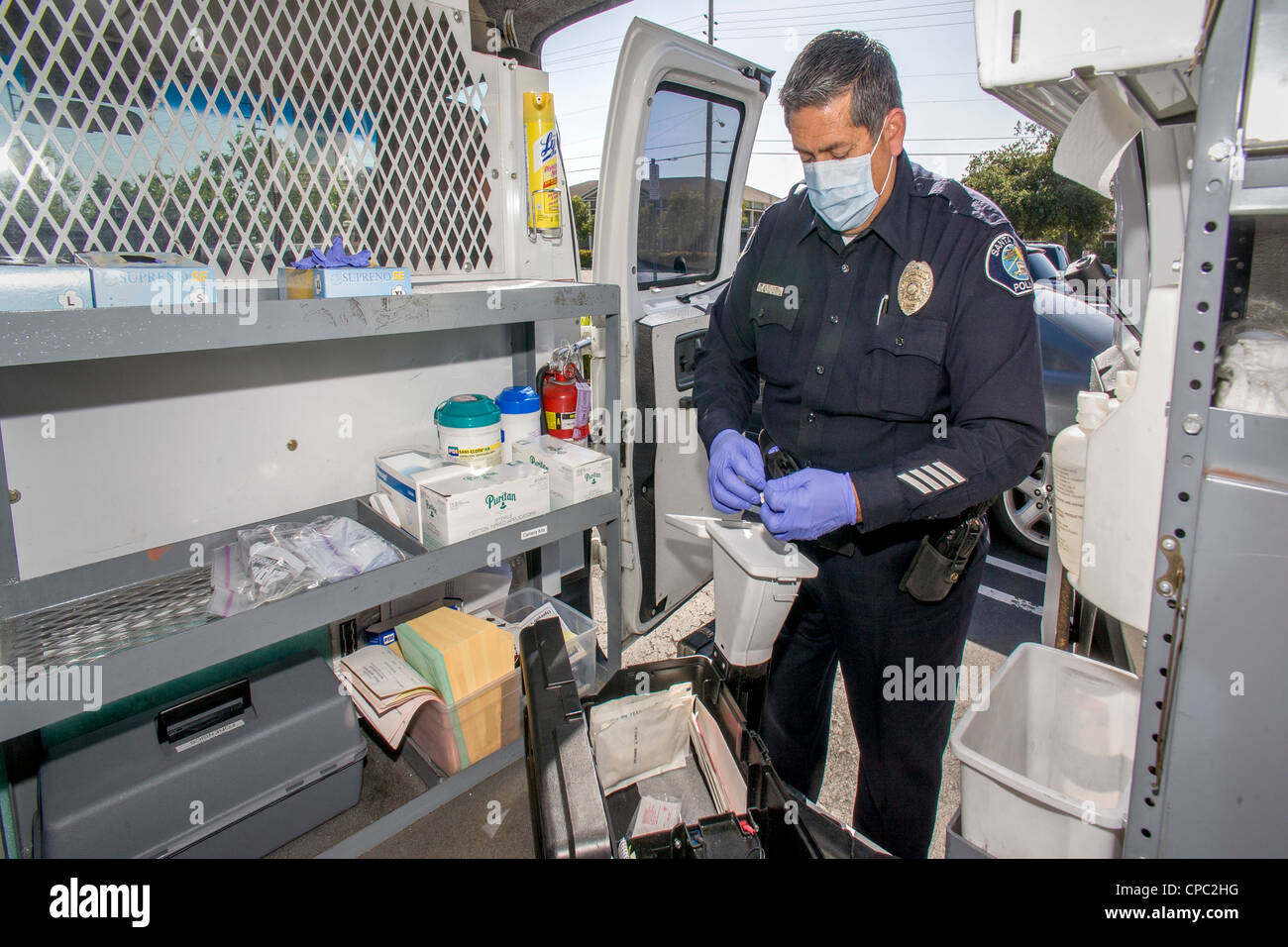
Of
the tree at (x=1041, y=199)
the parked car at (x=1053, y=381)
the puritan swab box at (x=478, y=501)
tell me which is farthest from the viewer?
the tree at (x=1041, y=199)

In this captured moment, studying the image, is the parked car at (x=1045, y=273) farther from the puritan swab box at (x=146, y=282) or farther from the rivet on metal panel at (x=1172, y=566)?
the puritan swab box at (x=146, y=282)

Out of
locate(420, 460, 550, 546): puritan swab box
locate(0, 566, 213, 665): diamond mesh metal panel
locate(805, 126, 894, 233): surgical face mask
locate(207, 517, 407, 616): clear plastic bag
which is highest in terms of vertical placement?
locate(805, 126, 894, 233): surgical face mask

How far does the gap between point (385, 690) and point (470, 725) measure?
284mm

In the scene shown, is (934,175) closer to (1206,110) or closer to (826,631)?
(1206,110)

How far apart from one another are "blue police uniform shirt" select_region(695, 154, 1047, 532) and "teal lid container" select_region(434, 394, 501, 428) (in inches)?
24.7

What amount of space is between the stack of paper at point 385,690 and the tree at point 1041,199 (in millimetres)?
23444

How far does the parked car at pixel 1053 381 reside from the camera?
340 cm

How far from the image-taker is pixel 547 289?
71.4 inches

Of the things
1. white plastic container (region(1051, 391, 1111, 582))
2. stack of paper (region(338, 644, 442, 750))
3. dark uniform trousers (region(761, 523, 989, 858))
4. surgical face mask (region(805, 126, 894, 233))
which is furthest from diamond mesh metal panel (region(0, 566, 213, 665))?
white plastic container (region(1051, 391, 1111, 582))

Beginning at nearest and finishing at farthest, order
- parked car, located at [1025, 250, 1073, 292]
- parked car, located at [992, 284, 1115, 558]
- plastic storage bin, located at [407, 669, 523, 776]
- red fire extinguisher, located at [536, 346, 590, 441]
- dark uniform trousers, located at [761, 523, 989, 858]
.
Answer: dark uniform trousers, located at [761, 523, 989, 858], plastic storage bin, located at [407, 669, 523, 776], red fire extinguisher, located at [536, 346, 590, 441], parked car, located at [992, 284, 1115, 558], parked car, located at [1025, 250, 1073, 292]

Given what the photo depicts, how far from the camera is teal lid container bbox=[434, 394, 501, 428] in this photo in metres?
1.96

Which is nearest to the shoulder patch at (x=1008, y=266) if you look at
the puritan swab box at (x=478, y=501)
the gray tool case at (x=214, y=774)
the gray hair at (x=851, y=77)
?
the gray hair at (x=851, y=77)

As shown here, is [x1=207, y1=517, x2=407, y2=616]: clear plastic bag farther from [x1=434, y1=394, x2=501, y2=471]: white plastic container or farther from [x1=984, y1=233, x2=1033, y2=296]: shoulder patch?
[x1=984, y1=233, x2=1033, y2=296]: shoulder patch

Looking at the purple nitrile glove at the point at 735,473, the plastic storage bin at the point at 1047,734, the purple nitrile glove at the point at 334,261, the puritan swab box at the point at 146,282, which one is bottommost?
the plastic storage bin at the point at 1047,734
